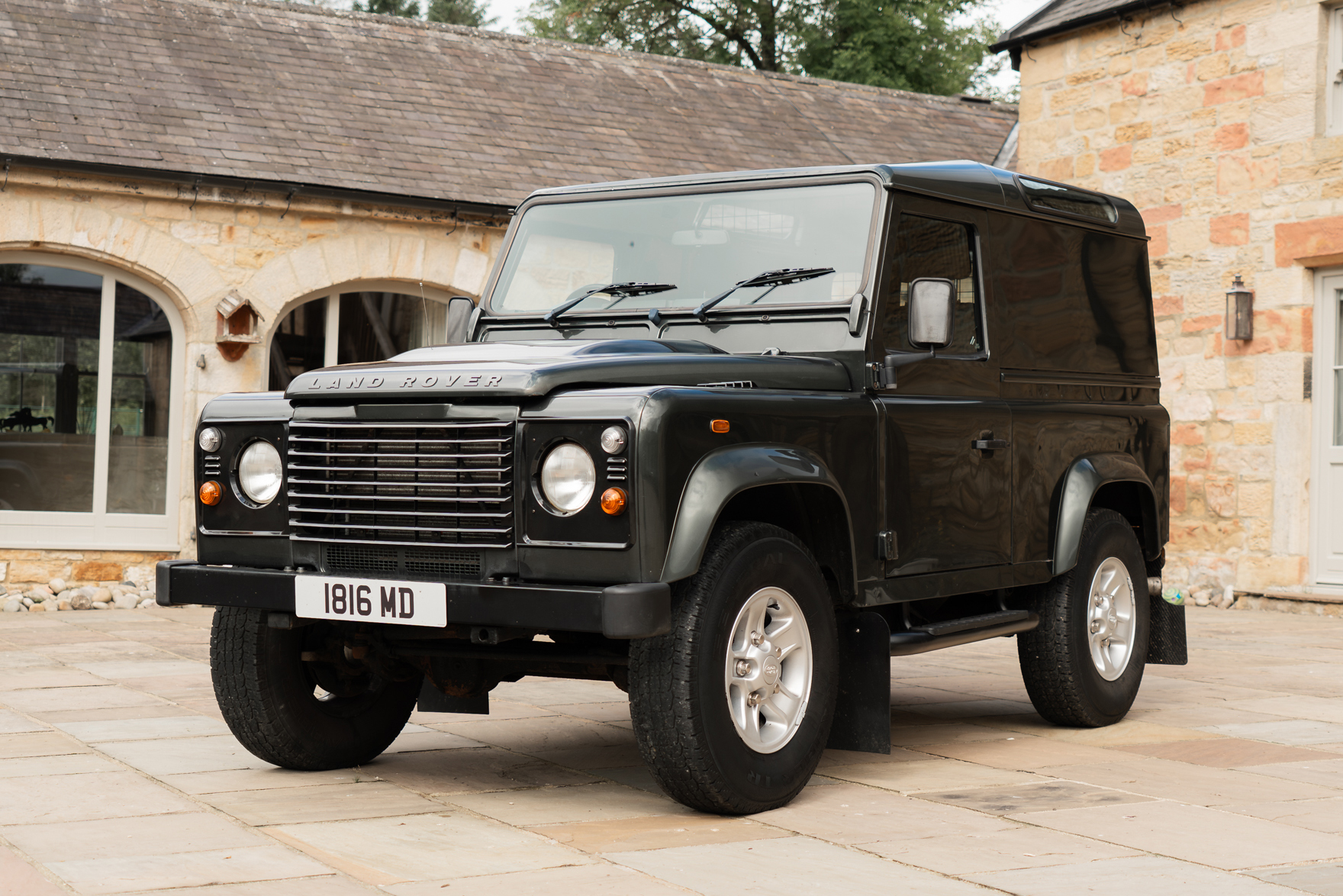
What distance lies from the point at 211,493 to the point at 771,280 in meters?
2.06

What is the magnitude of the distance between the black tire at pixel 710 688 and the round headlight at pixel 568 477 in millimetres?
416

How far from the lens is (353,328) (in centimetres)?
1333

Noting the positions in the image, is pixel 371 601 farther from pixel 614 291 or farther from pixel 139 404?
pixel 139 404

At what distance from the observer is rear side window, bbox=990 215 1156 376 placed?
6195mm

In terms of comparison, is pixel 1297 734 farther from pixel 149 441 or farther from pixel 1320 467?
pixel 149 441

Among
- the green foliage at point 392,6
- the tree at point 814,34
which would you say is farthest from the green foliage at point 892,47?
the green foliage at point 392,6

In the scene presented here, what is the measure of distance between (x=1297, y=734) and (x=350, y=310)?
9.04 metres

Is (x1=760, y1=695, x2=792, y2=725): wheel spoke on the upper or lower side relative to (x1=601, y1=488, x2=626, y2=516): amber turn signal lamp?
lower

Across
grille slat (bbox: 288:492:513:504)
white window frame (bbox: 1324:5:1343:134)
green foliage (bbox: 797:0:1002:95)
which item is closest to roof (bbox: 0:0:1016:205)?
white window frame (bbox: 1324:5:1343:134)

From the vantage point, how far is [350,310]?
13.3 meters

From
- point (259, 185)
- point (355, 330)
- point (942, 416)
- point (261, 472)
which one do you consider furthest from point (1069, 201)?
point (355, 330)

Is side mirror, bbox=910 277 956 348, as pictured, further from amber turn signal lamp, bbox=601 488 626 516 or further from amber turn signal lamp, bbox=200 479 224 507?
amber turn signal lamp, bbox=200 479 224 507

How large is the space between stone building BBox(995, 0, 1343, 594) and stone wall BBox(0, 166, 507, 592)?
18.0ft

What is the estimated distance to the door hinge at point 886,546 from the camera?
5.27 m
